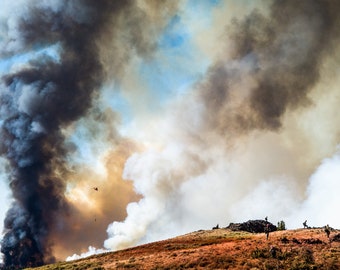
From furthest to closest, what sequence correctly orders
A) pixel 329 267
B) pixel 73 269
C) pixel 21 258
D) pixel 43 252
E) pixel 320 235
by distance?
pixel 43 252 < pixel 21 258 < pixel 320 235 < pixel 73 269 < pixel 329 267

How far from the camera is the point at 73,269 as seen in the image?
210 feet

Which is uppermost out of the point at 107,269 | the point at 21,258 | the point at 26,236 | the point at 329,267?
the point at 26,236

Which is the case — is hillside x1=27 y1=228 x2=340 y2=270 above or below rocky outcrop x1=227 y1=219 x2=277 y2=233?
below

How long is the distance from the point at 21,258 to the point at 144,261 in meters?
60.5

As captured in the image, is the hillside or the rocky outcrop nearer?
the hillside

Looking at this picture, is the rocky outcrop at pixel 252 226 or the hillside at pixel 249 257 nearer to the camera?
the hillside at pixel 249 257

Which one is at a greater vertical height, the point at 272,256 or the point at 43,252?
the point at 43,252

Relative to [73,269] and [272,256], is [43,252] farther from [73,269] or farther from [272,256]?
[272,256]

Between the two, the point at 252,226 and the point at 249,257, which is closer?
the point at 249,257

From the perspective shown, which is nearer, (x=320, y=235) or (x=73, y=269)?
(x=73, y=269)

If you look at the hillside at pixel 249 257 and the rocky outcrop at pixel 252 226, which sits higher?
the rocky outcrop at pixel 252 226

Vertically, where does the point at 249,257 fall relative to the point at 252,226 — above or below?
below

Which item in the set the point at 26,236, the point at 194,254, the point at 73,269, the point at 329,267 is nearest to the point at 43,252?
the point at 26,236

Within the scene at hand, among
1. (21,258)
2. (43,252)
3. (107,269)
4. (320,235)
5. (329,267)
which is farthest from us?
(43,252)
